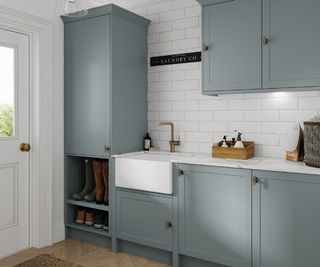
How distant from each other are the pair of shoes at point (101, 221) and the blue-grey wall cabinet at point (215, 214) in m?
0.96

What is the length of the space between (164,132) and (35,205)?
4.88ft

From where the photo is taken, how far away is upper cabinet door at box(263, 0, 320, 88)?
252cm

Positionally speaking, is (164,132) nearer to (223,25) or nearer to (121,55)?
(121,55)

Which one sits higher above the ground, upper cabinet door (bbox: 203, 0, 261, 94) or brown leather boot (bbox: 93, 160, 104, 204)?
upper cabinet door (bbox: 203, 0, 261, 94)

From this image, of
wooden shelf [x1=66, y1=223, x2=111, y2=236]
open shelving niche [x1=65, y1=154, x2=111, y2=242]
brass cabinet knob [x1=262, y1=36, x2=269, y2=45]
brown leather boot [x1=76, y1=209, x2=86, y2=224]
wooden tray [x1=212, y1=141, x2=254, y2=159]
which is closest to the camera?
brass cabinet knob [x1=262, y1=36, x2=269, y2=45]

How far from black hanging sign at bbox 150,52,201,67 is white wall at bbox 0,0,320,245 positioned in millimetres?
49

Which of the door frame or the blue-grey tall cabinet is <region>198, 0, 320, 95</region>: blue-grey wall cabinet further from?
the door frame

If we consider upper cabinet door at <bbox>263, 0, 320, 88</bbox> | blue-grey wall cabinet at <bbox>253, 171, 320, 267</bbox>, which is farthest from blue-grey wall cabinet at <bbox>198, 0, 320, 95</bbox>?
blue-grey wall cabinet at <bbox>253, 171, 320, 267</bbox>

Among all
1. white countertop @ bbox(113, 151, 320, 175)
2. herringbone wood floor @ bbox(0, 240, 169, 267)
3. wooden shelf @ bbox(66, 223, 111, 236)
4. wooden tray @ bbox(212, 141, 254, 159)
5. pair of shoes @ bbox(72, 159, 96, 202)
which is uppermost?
wooden tray @ bbox(212, 141, 254, 159)

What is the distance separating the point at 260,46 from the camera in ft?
8.94

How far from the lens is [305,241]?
238 centimetres

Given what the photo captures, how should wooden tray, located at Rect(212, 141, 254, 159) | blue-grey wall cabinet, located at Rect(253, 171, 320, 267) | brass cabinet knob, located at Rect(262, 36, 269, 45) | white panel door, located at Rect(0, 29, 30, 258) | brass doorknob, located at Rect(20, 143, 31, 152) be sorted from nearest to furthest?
blue-grey wall cabinet, located at Rect(253, 171, 320, 267) < brass cabinet knob, located at Rect(262, 36, 269, 45) < wooden tray, located at Rect(212, 141, 254, 159) < white panel door, located at Rect(0, 29, 30, 258) < brass doorknob, located at Rect(20, 143, 31, 152)

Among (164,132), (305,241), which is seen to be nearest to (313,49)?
(305,241)

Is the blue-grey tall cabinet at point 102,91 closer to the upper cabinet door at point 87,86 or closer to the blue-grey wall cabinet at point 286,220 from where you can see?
the upper cabinet door at point 87,86
